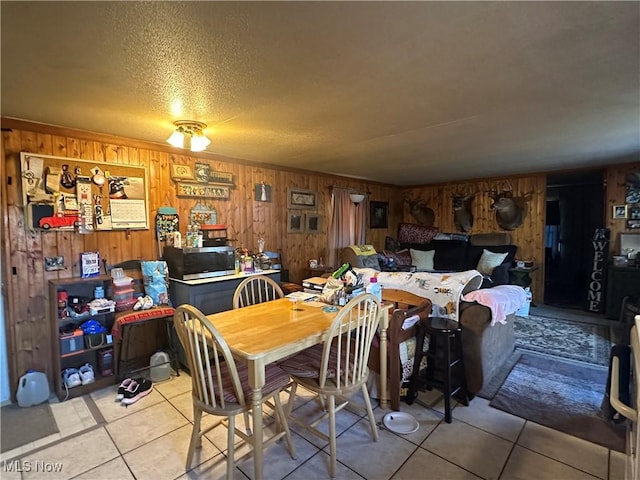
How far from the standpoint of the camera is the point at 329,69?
1743 mm

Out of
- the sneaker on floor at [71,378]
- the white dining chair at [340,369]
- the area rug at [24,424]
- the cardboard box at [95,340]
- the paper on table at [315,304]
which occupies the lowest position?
the area rug at [24,424]

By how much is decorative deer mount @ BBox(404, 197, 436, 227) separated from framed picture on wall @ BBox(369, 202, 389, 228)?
2.08 feet

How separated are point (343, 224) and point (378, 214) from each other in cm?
123

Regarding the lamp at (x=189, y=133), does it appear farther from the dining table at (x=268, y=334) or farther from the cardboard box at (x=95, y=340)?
the cardboard box at (x=95, y=340)

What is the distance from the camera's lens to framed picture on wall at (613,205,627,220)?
478 cm

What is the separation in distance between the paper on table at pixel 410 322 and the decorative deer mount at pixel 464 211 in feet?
14.2

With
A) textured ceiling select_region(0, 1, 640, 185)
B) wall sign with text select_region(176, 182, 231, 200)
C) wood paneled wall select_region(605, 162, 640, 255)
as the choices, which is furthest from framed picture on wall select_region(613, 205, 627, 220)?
wall sign with text select_region(176, 182, 231, 200)

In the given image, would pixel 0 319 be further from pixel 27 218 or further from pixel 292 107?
pixel 292 107

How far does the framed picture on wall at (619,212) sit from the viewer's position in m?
4.78

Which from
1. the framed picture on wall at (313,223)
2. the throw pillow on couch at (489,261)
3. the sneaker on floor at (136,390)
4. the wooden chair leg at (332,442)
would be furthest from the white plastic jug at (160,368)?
the throw pillow on couch at (489,261)

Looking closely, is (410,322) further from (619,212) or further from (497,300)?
(619,212)

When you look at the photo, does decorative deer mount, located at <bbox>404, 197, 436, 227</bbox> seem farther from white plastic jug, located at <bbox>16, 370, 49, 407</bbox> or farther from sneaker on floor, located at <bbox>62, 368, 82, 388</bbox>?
white plastic jug, located at <bbox>16, 370, 49, 407</bbox>

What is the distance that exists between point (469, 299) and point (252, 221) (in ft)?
9.08

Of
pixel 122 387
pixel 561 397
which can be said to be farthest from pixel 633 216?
pixel 122 387
